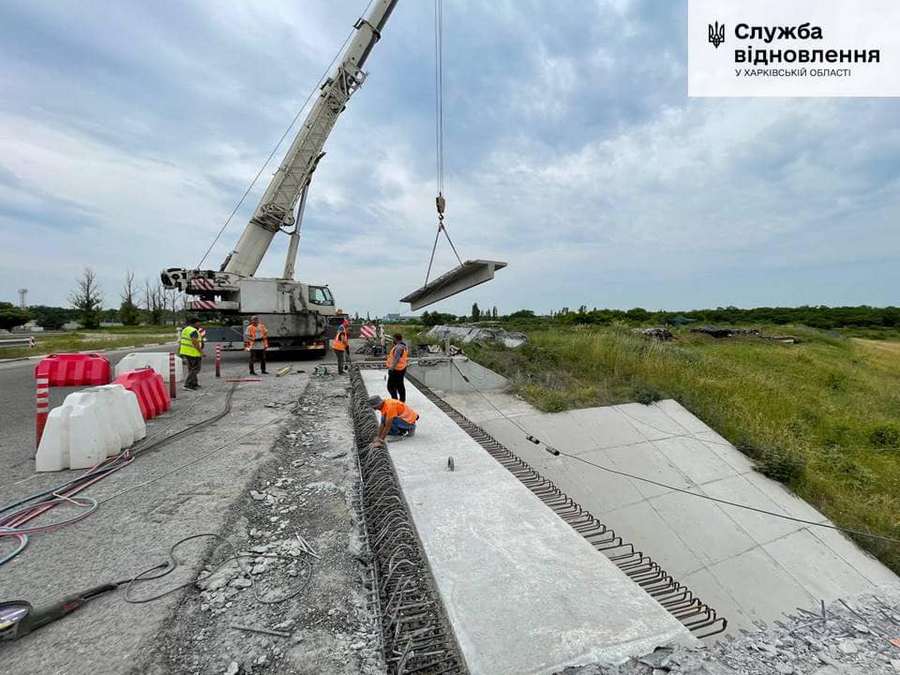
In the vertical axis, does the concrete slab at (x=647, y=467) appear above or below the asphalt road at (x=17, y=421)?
below

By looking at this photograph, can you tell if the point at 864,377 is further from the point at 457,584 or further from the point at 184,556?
the point at 184,556

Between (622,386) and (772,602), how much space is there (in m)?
6.15

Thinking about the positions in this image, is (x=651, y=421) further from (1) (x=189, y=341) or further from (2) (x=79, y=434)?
(1) (x=189, y=341)

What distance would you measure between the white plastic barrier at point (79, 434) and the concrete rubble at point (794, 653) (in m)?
4.68

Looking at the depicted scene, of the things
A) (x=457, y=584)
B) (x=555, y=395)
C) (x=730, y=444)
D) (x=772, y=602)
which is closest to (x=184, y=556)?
(x=457, y=584)

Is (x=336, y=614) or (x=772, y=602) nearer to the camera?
(x=336, y=614)

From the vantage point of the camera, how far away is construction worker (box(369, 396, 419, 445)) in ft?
15.2

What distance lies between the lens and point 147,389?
19.1 feet

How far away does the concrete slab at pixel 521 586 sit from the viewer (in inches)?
77.1

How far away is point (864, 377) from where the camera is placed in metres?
18.1

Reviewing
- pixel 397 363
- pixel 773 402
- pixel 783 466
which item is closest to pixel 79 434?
pixel 397 363

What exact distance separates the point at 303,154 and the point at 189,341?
23.3 feet

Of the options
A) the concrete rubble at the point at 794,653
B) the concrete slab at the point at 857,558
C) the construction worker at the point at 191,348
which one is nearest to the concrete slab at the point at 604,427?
the concrete slab at the point at 857,558

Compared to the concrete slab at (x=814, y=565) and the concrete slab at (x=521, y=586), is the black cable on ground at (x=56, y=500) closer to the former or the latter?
the concrete slab at (x=521, y=586)
